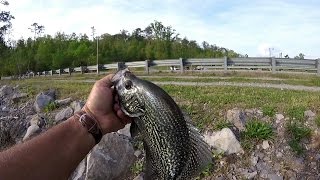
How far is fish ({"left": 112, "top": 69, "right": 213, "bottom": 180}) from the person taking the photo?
7.95ft

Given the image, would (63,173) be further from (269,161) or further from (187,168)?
(269,161)

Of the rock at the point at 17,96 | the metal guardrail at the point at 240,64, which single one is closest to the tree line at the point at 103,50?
the metal guardrail at the point at 240,64

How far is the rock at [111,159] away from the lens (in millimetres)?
8125

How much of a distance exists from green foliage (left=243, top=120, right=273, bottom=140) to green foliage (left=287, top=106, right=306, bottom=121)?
51 centimetres

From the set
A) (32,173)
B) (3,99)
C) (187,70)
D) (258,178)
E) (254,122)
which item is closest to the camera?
(32,173)

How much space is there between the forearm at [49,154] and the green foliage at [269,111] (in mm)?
6025

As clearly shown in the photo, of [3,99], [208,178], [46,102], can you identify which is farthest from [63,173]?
[3,99]

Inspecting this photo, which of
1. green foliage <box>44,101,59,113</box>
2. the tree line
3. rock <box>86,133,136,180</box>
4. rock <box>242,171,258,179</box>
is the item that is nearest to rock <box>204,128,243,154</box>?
rock <box>242,171,258,179</box>

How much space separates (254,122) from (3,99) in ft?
29.2

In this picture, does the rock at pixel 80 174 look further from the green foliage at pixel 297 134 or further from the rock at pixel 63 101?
the green foliage at pixel 297 134

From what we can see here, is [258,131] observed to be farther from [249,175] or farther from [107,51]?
[107,51]

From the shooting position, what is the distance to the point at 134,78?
2461mm

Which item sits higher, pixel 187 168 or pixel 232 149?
pixel 187 168

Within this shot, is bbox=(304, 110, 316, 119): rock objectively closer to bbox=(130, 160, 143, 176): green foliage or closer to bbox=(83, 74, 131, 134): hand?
bbox=(130, 160, 143, 176): green foliage
